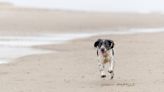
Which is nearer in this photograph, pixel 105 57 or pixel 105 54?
pixel 105 54

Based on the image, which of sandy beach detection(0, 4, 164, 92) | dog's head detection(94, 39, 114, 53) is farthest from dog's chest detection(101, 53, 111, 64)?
sandy beach detection(0, 4, 164, 92)

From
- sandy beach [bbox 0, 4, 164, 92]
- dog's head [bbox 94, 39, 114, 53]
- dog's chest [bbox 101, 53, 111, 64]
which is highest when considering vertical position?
dog's head [bbox 94, 39, 114, 53]

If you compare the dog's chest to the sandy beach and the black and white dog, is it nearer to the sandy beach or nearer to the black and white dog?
the black and white dog

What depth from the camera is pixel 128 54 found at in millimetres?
17875

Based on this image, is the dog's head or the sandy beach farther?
the dog's head

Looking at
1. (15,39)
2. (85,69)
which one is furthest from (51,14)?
(85,69)

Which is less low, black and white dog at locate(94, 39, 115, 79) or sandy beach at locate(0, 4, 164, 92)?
black and white dog at locate(94, 39, 115, 79)

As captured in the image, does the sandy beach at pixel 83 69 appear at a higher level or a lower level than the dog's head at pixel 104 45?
lower

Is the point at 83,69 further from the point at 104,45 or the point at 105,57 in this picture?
the point at 104,45

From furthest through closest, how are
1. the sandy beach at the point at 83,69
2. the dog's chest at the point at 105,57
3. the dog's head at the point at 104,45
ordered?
the dog's chest at the point at 105,57 < the dog's head at the point at 104,45 < the sandy beach at the point at 83,69

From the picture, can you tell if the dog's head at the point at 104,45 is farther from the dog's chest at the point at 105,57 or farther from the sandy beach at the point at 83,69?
the sandy beach at the point at 83,69

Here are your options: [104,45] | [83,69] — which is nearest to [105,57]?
[104,45]

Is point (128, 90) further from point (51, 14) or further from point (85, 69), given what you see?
point (51, 14)

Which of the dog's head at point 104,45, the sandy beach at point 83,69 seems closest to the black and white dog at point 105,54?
the dog's head at point 104,45
